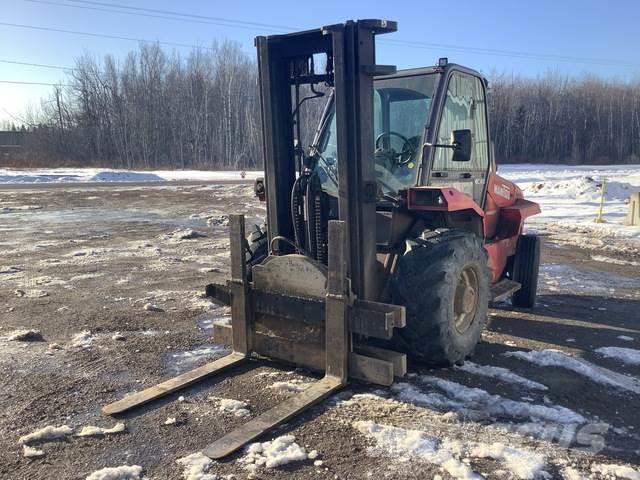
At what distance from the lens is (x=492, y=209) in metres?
6.39

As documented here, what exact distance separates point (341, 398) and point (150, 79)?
182 feet

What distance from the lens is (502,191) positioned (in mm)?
6590

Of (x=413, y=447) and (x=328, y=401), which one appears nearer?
(x=413, y=447)

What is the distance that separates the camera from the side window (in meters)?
5.10

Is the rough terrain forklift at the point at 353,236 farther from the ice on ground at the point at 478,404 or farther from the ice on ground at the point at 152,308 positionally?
the ice on ground at the point at 152,308

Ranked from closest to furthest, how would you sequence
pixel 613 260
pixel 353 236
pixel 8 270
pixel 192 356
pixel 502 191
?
pixel 353 236 → pixel 192 356 → pixel 502 191 → pixel 8 270 → pixel 613 260

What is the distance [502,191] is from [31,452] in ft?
17.7

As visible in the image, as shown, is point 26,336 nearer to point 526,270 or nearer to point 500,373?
point 500,373

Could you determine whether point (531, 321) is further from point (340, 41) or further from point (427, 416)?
point (340, 41)

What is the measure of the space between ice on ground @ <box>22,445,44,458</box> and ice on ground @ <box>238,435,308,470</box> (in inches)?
47.2

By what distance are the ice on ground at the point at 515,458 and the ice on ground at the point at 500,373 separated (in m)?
1.08

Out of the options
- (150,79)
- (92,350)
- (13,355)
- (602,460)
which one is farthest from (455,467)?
(150,79)

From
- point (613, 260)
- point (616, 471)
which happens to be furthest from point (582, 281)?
point (616, 471)

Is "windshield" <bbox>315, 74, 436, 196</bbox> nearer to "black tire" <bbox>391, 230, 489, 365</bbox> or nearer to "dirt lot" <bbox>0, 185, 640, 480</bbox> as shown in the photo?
"black tire" <bbox>391, 230, 489, 365</bbox>
